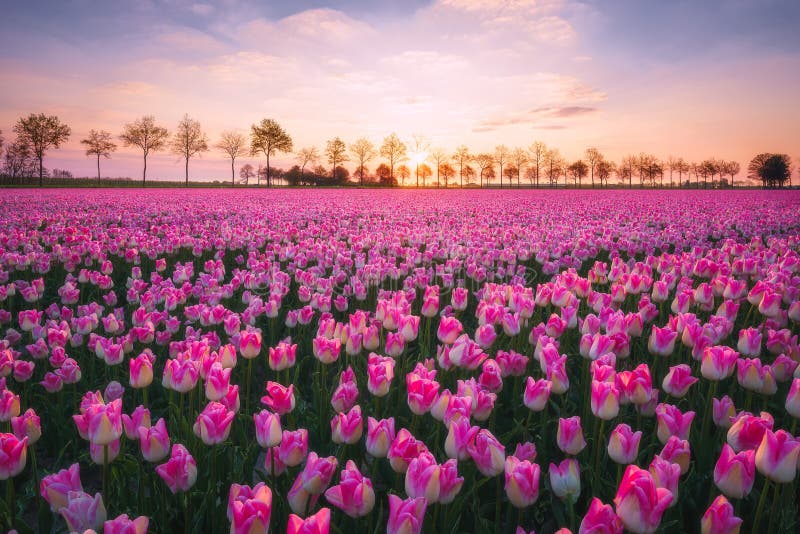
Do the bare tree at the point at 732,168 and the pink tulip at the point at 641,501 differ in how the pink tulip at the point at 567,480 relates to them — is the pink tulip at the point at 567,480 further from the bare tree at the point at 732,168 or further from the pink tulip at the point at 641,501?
the bare tree at the point at 732,168

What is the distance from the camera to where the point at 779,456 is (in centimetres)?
142

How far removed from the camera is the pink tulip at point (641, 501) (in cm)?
126

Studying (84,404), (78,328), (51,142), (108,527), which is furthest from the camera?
(51,142)

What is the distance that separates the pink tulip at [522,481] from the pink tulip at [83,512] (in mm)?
1314

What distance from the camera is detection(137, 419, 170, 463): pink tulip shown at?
5.92ft

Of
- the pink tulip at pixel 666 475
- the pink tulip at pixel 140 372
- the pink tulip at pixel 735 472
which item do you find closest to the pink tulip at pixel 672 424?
the pink tulip at pixel 735 472

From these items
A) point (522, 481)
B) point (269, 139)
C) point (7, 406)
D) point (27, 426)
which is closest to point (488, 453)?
point (522, 481)

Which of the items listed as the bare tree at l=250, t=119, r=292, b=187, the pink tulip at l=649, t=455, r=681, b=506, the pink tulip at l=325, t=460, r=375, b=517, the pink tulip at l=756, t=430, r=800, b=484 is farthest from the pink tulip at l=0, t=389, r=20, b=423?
the bare tree at l=250, t=119, r=292, b=187

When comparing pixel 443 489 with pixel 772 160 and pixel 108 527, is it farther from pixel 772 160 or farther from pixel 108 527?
pixel 772 160

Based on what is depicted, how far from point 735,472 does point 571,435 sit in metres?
0.52

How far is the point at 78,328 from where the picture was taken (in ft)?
11.0

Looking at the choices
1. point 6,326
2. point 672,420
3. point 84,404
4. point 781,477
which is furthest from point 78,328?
point 781,477

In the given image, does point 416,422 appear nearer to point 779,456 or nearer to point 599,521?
point 599,521

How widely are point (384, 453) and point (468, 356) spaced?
823mm
